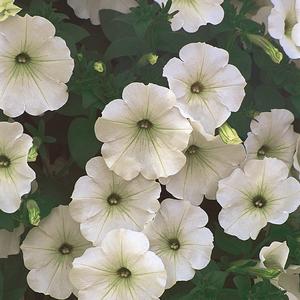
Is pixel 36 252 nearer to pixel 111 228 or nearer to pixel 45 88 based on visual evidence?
pixel 111 228

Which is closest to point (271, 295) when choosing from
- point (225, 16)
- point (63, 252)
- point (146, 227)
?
point (146, 227)

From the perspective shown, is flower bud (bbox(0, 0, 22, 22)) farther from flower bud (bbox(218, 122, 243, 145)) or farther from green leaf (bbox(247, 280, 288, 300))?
green leaf (bbox(247, 280, 288, 300))

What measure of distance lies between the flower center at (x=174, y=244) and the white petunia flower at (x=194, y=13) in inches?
12.0

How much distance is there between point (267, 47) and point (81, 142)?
30 centimetres

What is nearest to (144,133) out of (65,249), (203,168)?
(203,168)

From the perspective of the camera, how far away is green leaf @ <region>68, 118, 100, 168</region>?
3.23 ft

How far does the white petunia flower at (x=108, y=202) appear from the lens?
94 centimetres

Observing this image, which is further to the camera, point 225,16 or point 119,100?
point 225,16

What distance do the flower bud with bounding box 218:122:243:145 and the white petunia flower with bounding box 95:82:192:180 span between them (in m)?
0.06

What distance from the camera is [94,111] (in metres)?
0.99

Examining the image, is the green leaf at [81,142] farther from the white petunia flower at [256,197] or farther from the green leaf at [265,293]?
the green leaf at [265,293]

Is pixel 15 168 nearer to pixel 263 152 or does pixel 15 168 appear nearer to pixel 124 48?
pixel 124 48

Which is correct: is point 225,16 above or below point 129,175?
above

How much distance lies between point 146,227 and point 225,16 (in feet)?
1.11
